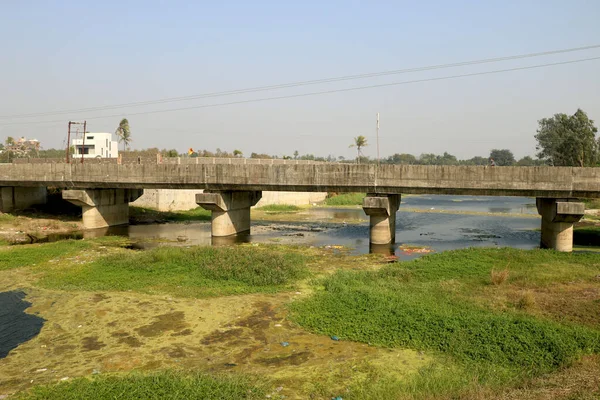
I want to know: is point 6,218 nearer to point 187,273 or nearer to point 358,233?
point 187,273

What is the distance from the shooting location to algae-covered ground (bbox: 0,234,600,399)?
845 centimetres

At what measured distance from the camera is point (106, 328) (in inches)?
470

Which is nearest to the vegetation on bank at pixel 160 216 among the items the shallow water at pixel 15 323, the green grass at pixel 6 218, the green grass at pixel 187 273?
the green grass at pixel 6 218

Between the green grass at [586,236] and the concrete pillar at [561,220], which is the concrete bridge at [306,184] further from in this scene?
the green grass at [586,236]

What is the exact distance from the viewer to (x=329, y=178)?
1059 inches

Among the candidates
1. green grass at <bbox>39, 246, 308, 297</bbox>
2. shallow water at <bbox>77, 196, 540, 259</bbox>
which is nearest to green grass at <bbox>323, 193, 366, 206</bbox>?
shallow water at <bbox>77, 196, 540, 259</bbox>

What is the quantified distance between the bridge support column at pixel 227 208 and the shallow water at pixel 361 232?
0.82m

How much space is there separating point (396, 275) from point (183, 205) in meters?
30.5

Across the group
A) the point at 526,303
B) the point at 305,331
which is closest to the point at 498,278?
the point at 526,303

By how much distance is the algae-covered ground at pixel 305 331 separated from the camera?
27.7 ft

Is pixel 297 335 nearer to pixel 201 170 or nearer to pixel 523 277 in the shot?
pixel 523 277

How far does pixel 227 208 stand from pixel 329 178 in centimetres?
718

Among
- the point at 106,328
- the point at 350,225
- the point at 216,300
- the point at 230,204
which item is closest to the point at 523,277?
the point at 216,300

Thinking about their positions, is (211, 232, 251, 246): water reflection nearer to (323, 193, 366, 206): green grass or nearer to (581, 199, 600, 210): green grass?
(323, 193, 366, 206): green grass
